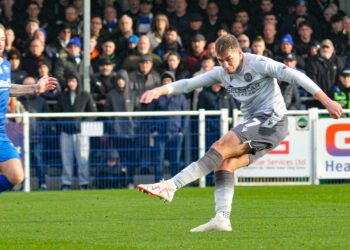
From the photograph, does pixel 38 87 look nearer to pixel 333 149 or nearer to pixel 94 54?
pixel 333 149

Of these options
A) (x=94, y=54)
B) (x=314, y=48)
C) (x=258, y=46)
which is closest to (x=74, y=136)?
(x=94, y=54)

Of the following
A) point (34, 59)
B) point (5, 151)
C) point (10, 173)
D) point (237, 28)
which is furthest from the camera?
point (237, 28)

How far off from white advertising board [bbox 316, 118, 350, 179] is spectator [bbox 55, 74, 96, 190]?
4.04 metres

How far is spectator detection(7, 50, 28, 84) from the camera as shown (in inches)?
789

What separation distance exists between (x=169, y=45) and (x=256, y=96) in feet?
34.0

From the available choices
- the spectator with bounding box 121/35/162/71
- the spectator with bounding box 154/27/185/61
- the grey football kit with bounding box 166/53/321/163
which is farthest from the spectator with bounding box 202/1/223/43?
the grey football kit with bounding box 166/53/321/163

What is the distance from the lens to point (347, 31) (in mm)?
22047

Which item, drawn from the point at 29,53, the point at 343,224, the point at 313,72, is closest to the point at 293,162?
the point at 313,72

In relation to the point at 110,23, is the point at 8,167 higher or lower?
lower

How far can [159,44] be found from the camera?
21.5 meters

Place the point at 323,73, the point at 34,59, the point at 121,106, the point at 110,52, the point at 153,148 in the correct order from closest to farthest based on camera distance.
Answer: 1. the point at 153,148
2. the point at 121,106
3. the point at 323,73
4. the point at 34,59
5. the point at 110,52

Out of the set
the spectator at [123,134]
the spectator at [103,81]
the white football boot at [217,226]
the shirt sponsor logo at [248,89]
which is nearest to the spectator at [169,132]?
the spectator at [123,134]

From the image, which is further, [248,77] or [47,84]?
[47,84]

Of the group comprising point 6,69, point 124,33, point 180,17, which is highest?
point 180,17
